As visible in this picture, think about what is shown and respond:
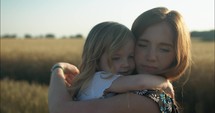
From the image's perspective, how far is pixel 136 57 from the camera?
1.82 meters

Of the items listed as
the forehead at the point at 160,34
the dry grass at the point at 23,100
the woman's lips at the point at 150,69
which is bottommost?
the dry grass at the point at 23,100

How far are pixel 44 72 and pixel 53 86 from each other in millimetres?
8768

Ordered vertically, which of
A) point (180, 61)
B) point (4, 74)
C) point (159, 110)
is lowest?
point (4, 74)

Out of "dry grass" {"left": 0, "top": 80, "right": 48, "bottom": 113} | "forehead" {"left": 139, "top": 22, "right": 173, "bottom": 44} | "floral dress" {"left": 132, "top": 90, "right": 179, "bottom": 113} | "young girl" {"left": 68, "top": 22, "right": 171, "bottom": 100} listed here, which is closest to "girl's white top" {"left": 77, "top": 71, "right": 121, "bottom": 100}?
"young girl" {"left": 68, "top": 22, "right": 171, "bottom": 100}

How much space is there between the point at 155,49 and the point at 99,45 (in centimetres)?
23

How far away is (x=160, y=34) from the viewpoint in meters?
1.75

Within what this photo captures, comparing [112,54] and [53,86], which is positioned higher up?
[112,54]

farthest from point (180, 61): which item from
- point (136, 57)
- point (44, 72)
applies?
point (44, 72)

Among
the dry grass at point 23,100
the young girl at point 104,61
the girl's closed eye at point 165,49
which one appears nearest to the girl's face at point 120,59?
the young girl at point 104,61

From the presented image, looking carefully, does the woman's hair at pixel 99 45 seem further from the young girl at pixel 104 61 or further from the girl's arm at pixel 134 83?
the girl's arm at pixel 134 83

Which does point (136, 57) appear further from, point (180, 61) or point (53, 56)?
point (53, 56)

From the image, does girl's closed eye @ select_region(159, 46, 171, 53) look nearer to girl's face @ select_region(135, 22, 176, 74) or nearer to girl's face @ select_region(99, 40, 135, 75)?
girl's face @ select_region(135, 22, 176, 74)

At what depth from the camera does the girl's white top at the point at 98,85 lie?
1.65 metres

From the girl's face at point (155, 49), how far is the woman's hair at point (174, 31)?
2 centimetres
